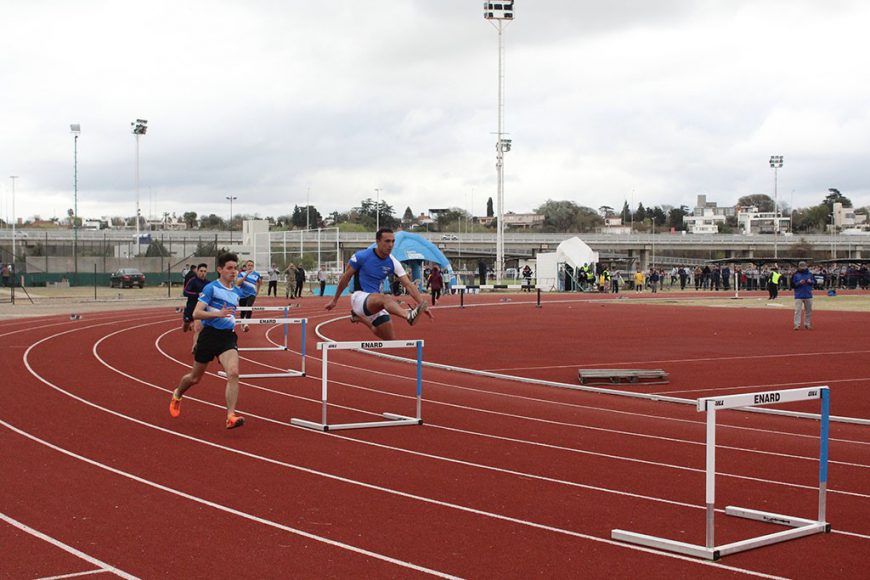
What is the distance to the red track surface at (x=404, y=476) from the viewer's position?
19.1 feet

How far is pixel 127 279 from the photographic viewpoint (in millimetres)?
57469

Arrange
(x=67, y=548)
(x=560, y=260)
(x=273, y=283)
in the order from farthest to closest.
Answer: (x=560, y=260) → (x=273, y=283) → (x=67, y=548)

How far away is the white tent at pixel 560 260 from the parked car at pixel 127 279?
25.4 meters

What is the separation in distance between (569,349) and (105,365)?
975 centimetres

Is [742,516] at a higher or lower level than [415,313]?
lower

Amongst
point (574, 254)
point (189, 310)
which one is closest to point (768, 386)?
point (189, 310)

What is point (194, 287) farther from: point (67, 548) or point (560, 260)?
point (560, 260)

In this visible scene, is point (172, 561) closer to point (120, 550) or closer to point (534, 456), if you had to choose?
point (120, 550)

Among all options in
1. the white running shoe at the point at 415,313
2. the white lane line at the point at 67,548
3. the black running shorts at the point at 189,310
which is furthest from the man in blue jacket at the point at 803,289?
the white lane line at the point at 67,548

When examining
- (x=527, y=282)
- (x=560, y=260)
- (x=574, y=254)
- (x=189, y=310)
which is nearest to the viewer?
(x=189, y=310)

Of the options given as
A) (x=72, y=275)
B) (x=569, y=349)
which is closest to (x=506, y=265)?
(x=72, y=275)

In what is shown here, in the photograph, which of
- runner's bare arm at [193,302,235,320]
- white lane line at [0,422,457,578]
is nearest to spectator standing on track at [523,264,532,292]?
runner's bare arm at [193,302,235,320]

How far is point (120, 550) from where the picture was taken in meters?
5.95

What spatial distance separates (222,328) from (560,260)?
51777mm
